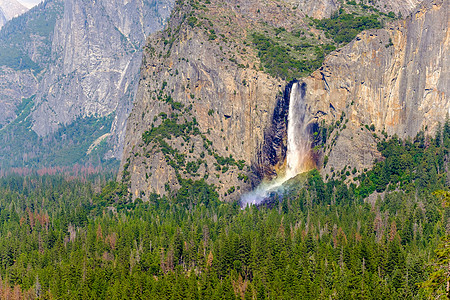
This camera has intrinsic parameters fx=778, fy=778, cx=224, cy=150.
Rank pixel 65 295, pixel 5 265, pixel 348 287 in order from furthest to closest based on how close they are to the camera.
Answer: pixel 5 265
pixel 65 295
pixel 348 287

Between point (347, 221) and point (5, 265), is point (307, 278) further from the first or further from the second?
point (5, 265)

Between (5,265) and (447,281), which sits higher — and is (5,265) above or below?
below

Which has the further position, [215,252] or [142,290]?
[215,252]

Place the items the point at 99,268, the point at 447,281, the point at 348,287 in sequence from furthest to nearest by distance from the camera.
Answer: the point at 99,268, the point at 348,287, the point at 447,281

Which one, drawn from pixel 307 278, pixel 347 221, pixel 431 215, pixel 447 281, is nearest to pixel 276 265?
pixel 307 278

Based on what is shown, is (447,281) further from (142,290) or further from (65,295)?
(65,295)

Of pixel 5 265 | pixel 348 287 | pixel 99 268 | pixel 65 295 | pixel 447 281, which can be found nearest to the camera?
pixel 447 281

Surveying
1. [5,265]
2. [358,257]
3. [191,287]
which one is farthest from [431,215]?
[5,265]

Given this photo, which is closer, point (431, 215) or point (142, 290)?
point (142, 290)

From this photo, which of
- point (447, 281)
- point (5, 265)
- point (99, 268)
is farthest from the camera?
point (5, 265)
